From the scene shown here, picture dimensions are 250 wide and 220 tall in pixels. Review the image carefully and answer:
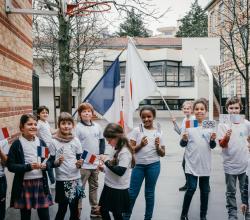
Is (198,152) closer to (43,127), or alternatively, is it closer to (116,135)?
(116,135)

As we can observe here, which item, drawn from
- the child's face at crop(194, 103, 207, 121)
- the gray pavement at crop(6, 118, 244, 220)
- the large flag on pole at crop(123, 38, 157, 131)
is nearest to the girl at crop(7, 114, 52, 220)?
the gray pavement at crop(6, 118, 244, 220)

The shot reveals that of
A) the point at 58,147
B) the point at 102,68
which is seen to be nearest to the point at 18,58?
the point at 58,147

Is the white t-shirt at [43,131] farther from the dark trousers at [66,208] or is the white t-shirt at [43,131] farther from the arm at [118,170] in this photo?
the arm at [118,170]

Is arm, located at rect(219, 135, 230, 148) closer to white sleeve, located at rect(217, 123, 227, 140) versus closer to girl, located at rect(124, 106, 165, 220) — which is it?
white sleeve, located at rect(217, 123, 227, 140)

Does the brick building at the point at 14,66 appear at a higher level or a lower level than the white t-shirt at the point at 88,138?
higher

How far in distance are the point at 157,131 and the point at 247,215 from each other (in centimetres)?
177

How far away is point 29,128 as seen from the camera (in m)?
5.21

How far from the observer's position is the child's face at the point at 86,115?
637 cm

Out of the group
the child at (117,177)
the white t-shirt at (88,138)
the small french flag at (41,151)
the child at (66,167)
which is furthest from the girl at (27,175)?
the white t-shirt at (88,138)

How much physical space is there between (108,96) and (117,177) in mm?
2249

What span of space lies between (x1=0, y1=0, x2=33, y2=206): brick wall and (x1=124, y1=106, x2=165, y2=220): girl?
2.36 metres

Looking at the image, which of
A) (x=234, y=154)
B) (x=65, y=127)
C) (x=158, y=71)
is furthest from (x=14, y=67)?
(x=158, y=71)

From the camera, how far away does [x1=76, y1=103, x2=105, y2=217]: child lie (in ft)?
21.0

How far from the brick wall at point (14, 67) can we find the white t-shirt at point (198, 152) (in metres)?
3.03
